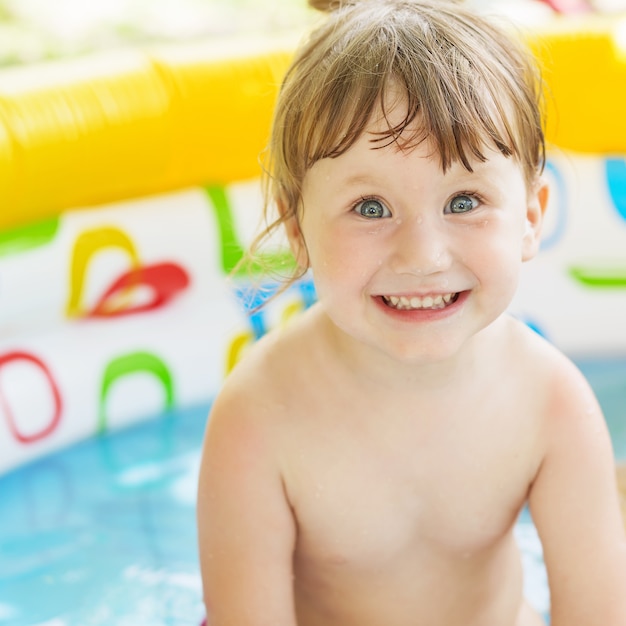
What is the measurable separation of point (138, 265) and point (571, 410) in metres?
0.99

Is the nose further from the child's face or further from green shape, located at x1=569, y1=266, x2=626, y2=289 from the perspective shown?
green shape, located at x1=569, y1=266, x2=626, y2=289

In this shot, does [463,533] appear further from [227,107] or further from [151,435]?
[227,107]

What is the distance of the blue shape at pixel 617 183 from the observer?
2.13m

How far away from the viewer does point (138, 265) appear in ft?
6.40

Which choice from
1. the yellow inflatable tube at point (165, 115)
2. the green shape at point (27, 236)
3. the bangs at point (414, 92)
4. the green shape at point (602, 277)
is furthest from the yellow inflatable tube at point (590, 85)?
the bangs at point (414, 92)

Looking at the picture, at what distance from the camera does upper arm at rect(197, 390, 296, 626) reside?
1173 millimetres

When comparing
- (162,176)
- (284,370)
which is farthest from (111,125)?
(284,370)

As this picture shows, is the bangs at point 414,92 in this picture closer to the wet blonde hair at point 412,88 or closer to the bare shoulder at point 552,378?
the wet blonde hair at point 412,88

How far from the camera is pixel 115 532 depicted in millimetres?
1751

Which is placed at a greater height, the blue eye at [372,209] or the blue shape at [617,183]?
the blue eye at [372,209]

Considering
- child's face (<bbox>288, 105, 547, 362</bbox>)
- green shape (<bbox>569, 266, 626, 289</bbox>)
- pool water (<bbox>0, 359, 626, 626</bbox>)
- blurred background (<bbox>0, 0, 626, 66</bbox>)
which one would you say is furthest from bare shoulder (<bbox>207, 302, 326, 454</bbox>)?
blurred background (<bbox>0, 0, 626, 66</bbox>)

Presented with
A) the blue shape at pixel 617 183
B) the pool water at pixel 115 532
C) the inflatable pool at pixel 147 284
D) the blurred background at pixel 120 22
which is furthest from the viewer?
the blurred background at pixel 120 22

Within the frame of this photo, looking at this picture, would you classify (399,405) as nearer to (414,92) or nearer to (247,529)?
(247,529)

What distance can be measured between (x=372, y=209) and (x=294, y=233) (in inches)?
6.4
